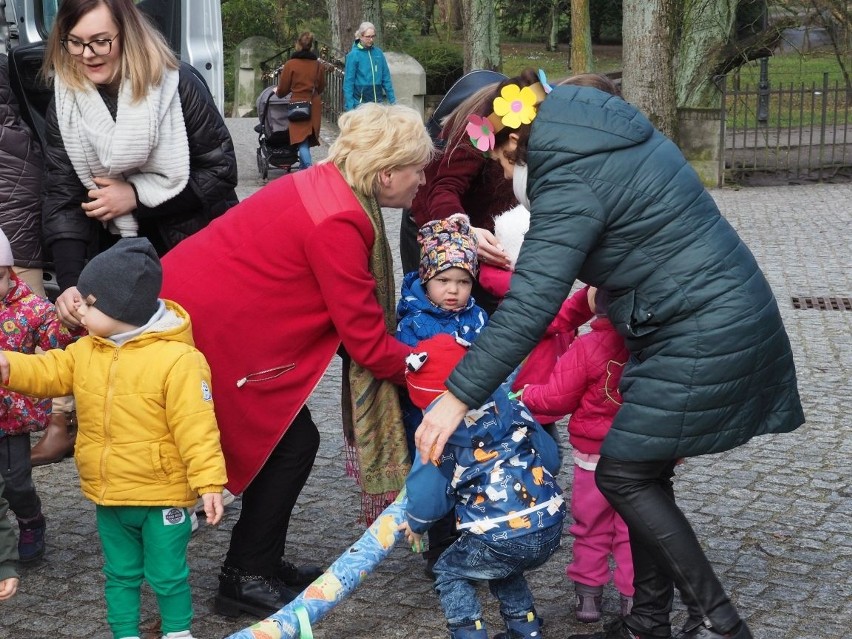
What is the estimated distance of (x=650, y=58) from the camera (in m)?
14.1

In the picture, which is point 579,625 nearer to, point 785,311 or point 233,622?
point 233,622

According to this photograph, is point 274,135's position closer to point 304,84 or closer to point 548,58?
point 304,84

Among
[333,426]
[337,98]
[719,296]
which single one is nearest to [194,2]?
[333,426]

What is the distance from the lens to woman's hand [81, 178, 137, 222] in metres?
4.19

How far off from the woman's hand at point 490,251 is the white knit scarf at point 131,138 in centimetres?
105

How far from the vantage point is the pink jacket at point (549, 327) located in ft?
13.9

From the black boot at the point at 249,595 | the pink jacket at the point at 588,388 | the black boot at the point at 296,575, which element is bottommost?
the black boot at the point at 296,575

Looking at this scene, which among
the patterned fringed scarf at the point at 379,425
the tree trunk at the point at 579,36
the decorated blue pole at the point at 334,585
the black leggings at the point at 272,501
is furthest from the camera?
the tree trunk at the point at 579,36

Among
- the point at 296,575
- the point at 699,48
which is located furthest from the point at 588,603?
the point at 699,48

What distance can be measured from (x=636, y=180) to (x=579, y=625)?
1.62 metres

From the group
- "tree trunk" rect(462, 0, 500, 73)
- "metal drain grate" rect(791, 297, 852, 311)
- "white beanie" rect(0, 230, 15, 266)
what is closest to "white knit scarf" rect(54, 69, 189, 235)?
"white beanie" rect(0, 230, 15, 266)

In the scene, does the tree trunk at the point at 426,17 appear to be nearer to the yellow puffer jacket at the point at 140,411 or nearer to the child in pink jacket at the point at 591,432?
the child in pink jacket at the point at 591,432

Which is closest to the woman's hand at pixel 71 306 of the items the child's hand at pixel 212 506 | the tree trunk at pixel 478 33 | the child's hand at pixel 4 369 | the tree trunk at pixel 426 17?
the child's hand at pixel 4 369

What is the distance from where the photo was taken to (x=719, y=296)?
3.20m
